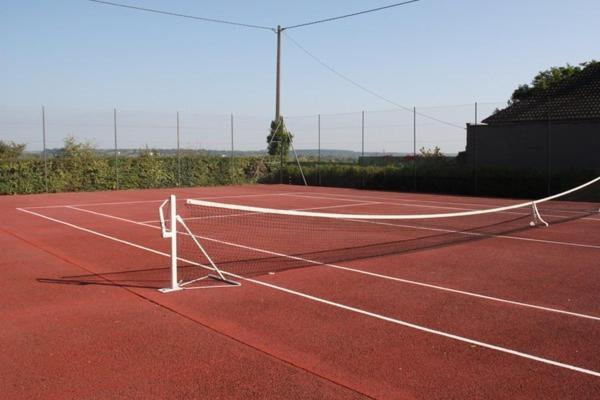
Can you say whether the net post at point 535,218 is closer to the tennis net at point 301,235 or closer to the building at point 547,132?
the tennis net at point 301,235

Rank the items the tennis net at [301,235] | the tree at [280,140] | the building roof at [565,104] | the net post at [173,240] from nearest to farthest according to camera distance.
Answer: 1. the net post at [173,240]
2. the tennis net at [301,235]
3. the building roof at [565,104]
4. the tree at [280,140]

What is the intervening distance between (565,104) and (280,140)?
564 inches

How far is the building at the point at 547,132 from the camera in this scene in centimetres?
2416

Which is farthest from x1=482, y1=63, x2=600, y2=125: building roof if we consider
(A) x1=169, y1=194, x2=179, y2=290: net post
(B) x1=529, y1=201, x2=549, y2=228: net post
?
(A) x1=169, y1=194, x2=179, y2=290: net post

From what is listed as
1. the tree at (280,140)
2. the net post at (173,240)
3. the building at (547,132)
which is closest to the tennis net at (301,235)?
the net post at (173,240)

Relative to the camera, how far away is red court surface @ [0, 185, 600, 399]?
4.19m

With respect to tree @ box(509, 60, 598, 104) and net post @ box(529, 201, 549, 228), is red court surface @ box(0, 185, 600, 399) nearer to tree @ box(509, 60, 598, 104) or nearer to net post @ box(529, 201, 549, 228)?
net post @ box(529, 201, 549, 228)

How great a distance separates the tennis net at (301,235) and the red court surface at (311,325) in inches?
8.0

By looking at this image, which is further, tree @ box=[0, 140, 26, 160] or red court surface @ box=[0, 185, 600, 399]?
tree @ box=[0, 140, 26, 160]

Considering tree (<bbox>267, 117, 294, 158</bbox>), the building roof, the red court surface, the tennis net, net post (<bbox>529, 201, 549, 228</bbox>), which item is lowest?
the red court surface

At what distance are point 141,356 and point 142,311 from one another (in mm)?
1355

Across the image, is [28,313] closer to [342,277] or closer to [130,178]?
[342,277]

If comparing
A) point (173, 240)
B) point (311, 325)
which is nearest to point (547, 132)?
point (173, 240)

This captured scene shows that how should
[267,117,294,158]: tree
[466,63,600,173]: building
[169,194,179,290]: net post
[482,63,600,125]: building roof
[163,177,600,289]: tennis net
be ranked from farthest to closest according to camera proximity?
1. [267,117,294,158]: tree
2. [482,63,600,125]: building roof
3. [466,63,600,173]: building
4. [163,177,600,289]: tennis net
5. [169,194,179,290]: net post
